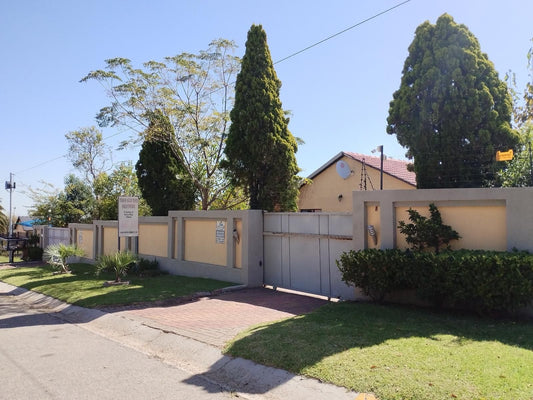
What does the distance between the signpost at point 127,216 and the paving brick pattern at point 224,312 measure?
15.0ft

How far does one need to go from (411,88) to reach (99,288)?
970 cm

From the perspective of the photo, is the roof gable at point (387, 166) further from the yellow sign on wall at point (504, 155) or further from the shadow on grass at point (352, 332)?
the shadow on grass at point (352, 332)

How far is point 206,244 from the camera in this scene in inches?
527

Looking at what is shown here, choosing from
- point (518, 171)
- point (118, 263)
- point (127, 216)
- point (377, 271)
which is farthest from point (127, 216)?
point (518, 171)

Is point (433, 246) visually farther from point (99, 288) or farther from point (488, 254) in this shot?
point (99, 288)

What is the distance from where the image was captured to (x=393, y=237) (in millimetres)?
8641

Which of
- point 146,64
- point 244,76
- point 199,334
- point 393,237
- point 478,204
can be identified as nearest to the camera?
point 199,334

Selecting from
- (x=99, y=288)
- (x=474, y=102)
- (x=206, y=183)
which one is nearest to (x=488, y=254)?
(x=474, y=102)

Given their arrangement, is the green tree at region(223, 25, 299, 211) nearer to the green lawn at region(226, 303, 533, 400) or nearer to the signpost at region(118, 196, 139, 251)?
the signpost at region(118, 196, 139, 251)

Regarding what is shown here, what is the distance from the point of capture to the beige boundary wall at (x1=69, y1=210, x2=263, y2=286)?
462 inches

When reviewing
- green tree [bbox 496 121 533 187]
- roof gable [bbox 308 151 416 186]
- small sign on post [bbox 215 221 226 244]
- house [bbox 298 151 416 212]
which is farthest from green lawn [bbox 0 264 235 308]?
roof gable [bbox 308 151 416 186]

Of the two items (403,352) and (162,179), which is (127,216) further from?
(403,352)

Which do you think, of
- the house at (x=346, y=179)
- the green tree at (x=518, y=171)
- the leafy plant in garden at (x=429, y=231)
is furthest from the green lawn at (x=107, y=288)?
the house at (x=346, y=179)

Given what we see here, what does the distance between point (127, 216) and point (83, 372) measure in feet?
27.8
